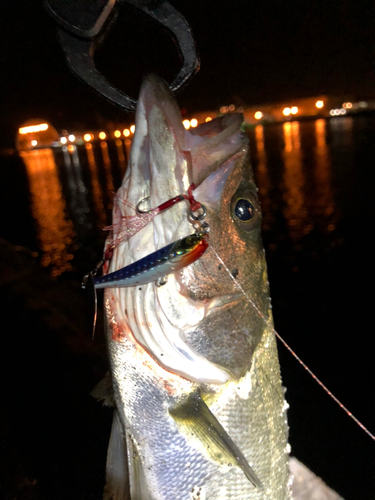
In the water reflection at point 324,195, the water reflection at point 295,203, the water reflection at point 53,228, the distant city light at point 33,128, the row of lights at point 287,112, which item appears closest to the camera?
the water reflection at point 53,228

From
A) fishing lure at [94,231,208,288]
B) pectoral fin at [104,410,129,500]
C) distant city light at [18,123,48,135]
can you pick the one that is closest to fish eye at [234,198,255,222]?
fishing lure at [94,231,208,288]

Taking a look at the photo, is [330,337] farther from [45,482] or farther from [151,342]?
[151,342]

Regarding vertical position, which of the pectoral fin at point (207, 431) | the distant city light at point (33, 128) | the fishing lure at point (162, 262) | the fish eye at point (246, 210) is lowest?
the pectoral fin at point (207, 431)

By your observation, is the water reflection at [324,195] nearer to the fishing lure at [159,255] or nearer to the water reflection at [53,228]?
the water reflection at [53,228]

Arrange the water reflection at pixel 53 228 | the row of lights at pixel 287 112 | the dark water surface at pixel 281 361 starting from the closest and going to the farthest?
the dark water surface at pixel 281 361 → the water reflection at pixel 53 228 → the row of lights at pixel 287 112

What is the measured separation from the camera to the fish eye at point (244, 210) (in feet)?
4.66

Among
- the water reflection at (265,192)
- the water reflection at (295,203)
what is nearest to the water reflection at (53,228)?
the water reflection at (265,192)

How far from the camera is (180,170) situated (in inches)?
48.2

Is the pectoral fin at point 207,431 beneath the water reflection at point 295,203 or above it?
beneath

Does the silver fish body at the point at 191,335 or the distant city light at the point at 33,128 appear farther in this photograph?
the distant city light at the point at 33,128

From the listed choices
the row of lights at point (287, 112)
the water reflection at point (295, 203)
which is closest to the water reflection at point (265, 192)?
the water reflection at point (295, 203)

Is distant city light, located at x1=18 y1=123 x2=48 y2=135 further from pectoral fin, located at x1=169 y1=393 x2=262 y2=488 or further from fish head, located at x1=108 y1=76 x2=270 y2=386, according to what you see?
pectoral fin, located at x1=169 y1=393 x2=262 y2=488

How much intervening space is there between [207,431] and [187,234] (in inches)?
30.2

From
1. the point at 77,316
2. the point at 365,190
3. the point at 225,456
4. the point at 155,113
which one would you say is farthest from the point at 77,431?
the point at 365,190
